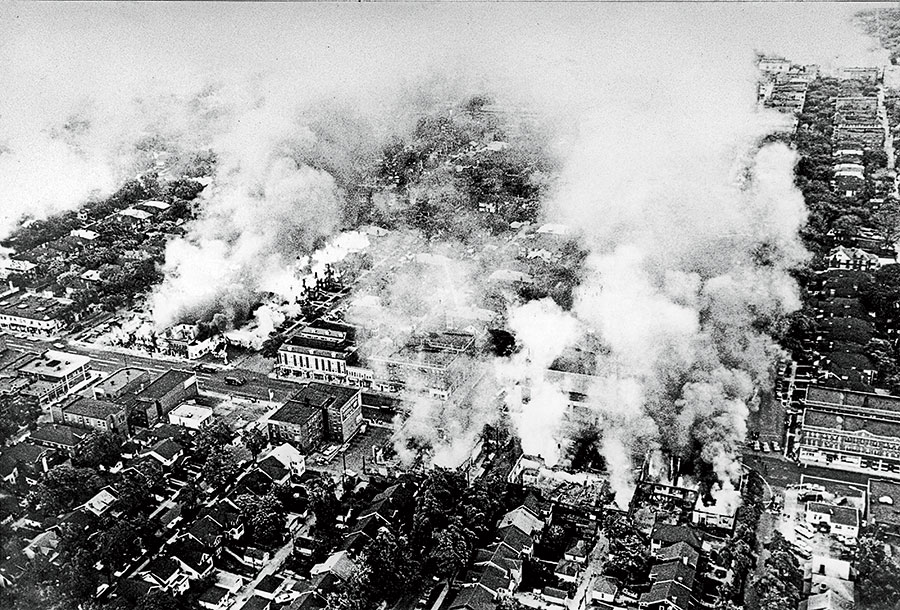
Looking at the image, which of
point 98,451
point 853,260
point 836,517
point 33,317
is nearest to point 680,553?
point 836,517

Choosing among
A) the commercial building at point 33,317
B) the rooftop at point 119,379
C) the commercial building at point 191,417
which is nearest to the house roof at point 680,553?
the commercial building at point 191,417

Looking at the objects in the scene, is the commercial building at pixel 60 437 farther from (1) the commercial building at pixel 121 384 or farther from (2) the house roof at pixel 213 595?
(2) the house roof at pixel 213 595

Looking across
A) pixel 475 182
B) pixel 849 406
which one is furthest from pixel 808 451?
pixel 475 182

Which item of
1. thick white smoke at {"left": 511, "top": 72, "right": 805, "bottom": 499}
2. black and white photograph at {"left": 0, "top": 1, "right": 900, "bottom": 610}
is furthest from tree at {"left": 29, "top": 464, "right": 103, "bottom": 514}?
thick white smoke at {"left": 511, "top": 72, "right": 805, "bottom": 499}

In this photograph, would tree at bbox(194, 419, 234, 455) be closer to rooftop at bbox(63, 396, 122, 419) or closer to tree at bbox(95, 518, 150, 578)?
rooftop at bbox(63, 396, 122, 419)

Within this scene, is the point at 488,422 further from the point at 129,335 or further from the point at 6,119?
the point at 6,119
